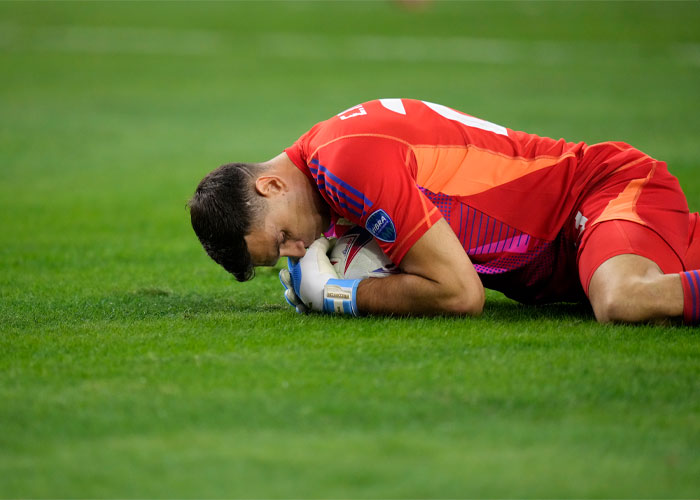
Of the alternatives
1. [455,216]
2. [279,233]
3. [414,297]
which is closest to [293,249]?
[279,233]

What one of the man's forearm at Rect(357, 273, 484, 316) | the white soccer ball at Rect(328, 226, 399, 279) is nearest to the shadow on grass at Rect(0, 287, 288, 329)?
the white soccer ball at Rect(328, 226, 399, 279)

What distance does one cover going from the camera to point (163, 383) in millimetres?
3834

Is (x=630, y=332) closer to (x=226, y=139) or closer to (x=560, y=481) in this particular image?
(x=560, y=481)

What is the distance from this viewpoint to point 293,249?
16.2 ft

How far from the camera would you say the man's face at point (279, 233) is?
15.7ft

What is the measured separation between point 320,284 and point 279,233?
0.33m

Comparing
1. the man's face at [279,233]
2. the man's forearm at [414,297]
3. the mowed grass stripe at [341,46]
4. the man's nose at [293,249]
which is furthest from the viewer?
the mowed grass stripe at [341,46]

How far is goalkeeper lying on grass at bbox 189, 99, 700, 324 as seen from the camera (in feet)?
14.9

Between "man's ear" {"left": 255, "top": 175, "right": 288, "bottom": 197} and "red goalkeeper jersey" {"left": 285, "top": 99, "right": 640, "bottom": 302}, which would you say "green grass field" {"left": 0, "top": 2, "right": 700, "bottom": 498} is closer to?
"red goalkeeper jersey" {"left": 285, "top": 99, "right": 640, "bottom": 302}

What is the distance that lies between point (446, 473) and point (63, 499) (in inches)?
46.0

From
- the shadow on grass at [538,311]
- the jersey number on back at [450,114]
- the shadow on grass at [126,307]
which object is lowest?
the shadow on grass at [126,307]

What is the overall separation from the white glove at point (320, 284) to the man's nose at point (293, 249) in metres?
0.03

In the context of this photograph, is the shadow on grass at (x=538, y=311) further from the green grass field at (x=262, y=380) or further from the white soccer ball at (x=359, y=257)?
the white soccer ball at (x=359, y=257)

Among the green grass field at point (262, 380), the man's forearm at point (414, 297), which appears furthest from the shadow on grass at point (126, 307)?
the man's forearm at point (414, 297)
